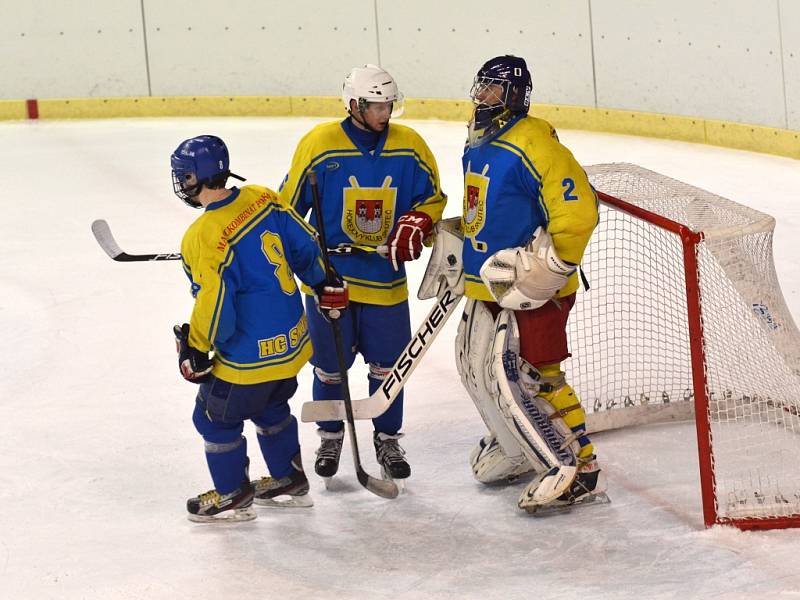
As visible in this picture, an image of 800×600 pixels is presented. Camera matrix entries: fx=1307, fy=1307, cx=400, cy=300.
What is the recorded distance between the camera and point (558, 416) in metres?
3.52

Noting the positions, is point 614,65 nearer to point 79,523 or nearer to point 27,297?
point 27,297

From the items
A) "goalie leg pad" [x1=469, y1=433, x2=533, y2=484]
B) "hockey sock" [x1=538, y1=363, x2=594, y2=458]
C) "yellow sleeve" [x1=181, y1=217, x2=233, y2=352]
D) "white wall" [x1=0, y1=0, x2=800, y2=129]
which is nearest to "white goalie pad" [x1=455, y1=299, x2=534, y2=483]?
"goalie leg pad" [x1=469, y1=433, x2=533, y2=484]

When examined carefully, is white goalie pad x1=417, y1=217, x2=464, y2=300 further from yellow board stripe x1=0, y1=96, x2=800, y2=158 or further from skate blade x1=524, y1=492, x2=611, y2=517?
yellow board stripe x1=0, y1=96, x2=800, y2=158

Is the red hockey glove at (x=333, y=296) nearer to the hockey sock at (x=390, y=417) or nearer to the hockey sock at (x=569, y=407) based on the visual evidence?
the hockey sock at (x=390, y=417)

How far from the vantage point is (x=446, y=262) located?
3.67 meters

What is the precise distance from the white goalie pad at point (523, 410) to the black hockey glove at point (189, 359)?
2.49 ft

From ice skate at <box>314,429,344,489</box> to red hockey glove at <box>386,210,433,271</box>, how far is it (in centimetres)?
59

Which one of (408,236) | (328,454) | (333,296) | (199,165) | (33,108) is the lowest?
(328,454)

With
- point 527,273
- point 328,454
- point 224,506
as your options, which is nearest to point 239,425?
point 224,506

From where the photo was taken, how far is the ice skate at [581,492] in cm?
348

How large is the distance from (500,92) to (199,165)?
802 mm

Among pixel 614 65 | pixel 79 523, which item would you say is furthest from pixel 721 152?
pixel 79 523

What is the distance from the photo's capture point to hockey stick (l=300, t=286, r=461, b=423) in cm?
366

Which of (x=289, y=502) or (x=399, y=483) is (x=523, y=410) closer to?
(x=399, y=483)
